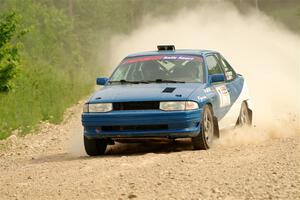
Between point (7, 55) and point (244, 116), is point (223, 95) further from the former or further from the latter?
point (7, 55)

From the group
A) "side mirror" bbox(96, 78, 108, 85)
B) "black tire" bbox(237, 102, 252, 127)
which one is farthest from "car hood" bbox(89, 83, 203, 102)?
"black tire" bbox(237, 102, 252, 127)

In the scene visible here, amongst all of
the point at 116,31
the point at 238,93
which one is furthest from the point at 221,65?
the point at 116,31

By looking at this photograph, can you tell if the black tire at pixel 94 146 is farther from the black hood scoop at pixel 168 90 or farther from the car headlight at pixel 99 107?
the black hood scoop at pixel 168 90

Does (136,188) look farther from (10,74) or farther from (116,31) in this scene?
(116,31)

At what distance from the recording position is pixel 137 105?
10453mm

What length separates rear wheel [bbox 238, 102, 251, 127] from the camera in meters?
13.0

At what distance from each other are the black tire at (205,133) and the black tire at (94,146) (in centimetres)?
134

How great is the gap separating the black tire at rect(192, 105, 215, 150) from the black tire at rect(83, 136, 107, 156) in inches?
52.7

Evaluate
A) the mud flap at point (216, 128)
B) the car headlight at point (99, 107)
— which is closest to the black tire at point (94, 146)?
the car headlight at point (99, 107)

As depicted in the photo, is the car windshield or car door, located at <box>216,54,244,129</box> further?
car door, located at <box>216,54,244,129</box>

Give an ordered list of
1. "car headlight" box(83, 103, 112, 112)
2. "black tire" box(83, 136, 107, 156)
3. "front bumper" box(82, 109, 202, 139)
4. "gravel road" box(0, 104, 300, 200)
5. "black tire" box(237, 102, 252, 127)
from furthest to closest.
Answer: "black tire" box(237, 102, 252, 127), "black tire" box(83, 136, 107, 156), "car headlight" box(83, 103, 112, 112), "front bumper" box(82, 109, 202, 139), "gravel road" box(0, 104, 300, 200)

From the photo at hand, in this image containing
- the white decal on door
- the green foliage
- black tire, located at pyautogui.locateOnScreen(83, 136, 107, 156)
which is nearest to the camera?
black tire, located at pyautogui.locateOnScreen(83, 136, 107, 156)

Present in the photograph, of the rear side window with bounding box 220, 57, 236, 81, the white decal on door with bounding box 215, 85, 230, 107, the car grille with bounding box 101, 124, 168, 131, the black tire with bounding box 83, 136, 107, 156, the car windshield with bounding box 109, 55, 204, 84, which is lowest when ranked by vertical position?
the black tire with bounding box 83, 136, 107, 156

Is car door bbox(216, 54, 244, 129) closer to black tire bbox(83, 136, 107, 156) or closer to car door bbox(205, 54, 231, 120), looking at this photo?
car door bbox(205, 54, 231, 120)
